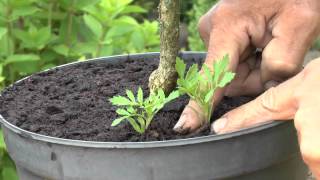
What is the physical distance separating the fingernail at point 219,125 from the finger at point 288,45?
0.54ft

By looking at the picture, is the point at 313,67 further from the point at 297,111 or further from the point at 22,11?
the point at 22,11

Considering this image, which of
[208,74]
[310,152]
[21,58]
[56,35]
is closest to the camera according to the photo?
[310,152]

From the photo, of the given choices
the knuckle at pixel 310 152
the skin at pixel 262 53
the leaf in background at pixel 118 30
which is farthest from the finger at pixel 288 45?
the leaf in background at pixel 118 30

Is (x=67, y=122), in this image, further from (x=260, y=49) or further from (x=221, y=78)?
(x=260, y=49)

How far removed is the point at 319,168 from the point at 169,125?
12.6 inches

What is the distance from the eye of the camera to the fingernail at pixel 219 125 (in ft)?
3.13

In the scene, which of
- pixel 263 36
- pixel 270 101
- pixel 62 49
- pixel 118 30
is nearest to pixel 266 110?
pixel 270 101

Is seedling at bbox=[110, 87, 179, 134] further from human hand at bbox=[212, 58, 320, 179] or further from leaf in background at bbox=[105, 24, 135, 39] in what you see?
leaf in background at bbox=[105, 24, 135, 39]

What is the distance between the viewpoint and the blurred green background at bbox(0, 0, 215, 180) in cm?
168

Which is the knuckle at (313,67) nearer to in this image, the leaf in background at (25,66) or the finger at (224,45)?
the finger at (224,45)

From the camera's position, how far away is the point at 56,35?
188 centimetres

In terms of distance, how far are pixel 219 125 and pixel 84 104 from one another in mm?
298

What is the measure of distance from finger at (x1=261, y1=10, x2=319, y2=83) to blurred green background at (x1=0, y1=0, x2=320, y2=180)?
705 millimetres

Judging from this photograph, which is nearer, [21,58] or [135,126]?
[135,126]
